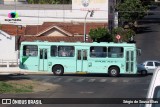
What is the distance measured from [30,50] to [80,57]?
4.35 m

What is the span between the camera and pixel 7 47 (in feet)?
190

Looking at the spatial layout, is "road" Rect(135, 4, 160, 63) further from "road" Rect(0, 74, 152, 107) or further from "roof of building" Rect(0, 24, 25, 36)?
"road" Rect(0, 74, 152, 107)

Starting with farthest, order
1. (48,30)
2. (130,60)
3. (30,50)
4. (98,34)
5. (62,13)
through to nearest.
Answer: (62,13) → (48,30) → (98,34) → (30,50) → (130,60)

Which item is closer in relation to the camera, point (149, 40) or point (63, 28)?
point (63, 28)

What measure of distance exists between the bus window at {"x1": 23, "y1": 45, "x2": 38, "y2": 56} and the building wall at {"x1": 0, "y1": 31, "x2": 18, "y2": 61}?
12580 mm

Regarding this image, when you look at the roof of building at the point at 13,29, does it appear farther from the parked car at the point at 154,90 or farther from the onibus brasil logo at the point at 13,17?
the parked car at the point at 154,90

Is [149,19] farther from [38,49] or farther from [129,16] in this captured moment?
[38,49]

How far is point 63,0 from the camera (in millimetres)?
112812

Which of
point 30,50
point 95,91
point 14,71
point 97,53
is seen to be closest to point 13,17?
point 14,71

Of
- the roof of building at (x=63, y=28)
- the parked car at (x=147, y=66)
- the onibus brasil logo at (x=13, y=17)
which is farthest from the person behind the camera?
the onibus brasil logo at (x=13, y=17)

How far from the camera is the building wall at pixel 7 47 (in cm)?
5672

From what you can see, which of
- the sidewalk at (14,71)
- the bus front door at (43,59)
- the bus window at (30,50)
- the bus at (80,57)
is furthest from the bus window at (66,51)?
the sidewalk at (14,71)

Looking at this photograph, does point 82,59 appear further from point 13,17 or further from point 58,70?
point 13,17

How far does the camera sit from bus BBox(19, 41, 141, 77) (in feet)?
139
